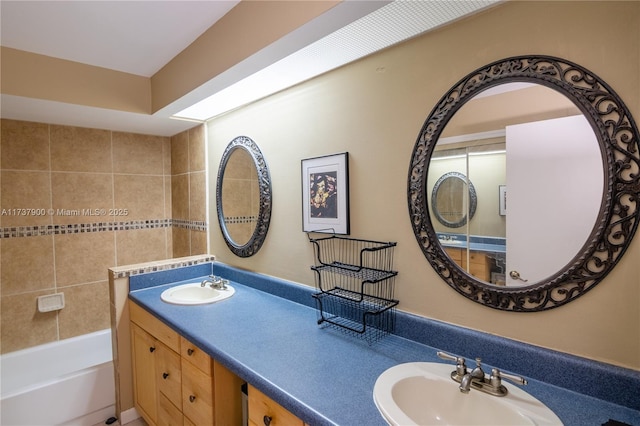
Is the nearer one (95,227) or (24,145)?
(24,145)

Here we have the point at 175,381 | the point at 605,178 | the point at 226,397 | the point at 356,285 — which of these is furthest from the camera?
the point at 175,381

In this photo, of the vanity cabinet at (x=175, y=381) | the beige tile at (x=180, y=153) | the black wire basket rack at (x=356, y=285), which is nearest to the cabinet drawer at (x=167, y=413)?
the vanity cabinet at (x=175, y=381)

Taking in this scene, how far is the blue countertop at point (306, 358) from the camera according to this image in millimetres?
881

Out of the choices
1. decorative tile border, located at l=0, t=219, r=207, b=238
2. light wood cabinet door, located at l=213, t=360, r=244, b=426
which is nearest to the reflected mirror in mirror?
light wood cabinet door, located at l=213, t=360, r=244, b=426

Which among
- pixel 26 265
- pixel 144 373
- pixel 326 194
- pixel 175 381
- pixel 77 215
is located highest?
pixel 326 194

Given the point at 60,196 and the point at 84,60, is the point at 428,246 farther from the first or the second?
the point at 60,196

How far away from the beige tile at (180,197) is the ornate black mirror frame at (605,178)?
245cm

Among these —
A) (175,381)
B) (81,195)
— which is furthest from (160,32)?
(175,381)

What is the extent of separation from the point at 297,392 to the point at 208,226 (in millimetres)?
1941

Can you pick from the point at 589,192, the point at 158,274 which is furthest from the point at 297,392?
the point at 158,274

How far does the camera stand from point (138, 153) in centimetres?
299

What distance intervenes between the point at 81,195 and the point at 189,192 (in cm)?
86

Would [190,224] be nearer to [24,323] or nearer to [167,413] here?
[24,323]

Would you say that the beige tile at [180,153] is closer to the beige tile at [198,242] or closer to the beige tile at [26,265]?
the beige tile at [198,242]
